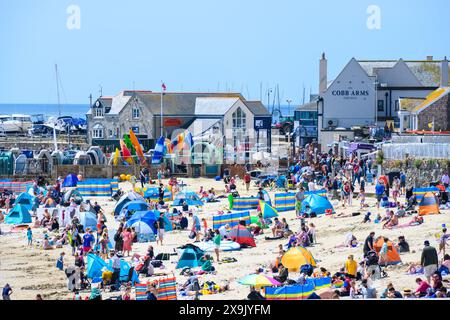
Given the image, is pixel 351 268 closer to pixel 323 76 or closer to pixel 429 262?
pixel 429 262

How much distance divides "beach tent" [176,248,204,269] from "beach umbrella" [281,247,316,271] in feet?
7.15

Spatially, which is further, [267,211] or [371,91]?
[371,91]

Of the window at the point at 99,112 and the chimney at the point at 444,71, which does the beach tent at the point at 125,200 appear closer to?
the chimney at the point at 444,71

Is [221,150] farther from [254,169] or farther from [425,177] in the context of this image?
[425,177]

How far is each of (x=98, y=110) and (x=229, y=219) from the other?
30.1 m

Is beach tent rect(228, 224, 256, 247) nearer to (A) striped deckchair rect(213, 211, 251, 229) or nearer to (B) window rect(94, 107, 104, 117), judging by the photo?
(A) striped deckchair rect(213, 211, 251, 229)

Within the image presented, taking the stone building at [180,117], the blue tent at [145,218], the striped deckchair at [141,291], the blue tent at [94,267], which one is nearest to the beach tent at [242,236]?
the blue tent at [145,218]

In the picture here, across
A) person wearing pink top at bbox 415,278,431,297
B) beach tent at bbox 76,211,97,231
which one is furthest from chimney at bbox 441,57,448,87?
person wearing pink top at bbox 415,278,431,297

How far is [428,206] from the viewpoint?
22.7m

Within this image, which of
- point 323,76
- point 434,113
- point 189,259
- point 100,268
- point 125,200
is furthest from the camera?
point 323,76

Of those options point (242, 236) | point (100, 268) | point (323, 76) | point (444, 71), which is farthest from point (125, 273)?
point (323, 76)

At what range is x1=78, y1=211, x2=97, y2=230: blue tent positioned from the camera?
25.6 metres

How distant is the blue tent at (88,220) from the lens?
2556cm

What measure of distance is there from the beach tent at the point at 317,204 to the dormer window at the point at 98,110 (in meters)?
27.6
